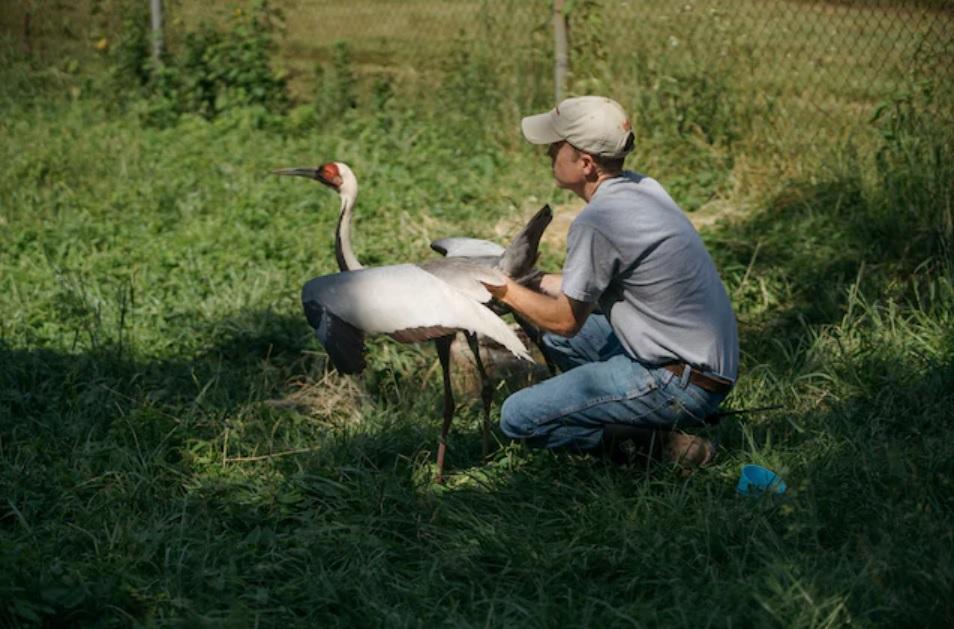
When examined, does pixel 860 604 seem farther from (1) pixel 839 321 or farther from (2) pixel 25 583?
(1) pixel 839 321

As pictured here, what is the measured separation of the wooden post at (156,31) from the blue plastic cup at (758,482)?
7.45 metres

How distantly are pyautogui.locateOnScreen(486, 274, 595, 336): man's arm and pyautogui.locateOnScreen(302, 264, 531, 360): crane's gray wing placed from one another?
13 centimetres

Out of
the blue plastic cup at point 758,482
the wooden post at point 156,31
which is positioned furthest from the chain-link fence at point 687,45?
the blue plastic cup at point 758,482

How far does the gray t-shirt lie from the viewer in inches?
159

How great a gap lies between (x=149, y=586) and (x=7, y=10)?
881 cm

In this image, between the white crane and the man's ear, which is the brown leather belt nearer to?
the white crane

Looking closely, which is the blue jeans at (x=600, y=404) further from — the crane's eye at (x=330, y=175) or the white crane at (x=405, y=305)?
the crane's eye at (x=330, y=175)

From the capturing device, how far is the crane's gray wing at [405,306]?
440cm

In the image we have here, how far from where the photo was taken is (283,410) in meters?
5.23

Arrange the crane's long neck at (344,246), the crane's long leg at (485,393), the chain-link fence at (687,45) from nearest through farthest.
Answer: the crane's long leg at (485,393), the crane's long neck at (344,246), the chain-link fence at (687,45)

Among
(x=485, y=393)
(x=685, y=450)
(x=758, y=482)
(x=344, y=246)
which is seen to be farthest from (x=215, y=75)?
(x=758, y=482)

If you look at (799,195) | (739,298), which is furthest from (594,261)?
(799,195)

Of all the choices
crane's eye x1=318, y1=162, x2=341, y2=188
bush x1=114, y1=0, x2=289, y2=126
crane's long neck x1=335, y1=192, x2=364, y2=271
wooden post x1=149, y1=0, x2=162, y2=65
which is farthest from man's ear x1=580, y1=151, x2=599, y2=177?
wooden post x1=149, y1=0, x2=162, y2=65

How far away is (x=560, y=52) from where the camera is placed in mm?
8477
